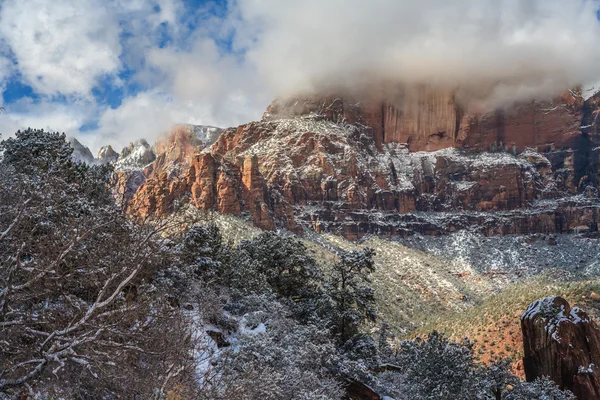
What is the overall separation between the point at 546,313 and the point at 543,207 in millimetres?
175182

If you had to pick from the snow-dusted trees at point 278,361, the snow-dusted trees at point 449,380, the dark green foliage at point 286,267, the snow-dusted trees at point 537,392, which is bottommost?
the snow-dusted trees at point 537,392

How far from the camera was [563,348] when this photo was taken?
3128 centimetres

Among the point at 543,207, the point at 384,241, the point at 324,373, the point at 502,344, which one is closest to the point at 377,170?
the point at 384,241

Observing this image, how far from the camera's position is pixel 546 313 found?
33750mm

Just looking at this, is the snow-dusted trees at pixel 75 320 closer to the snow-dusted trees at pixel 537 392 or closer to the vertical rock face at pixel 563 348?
the snow-dusted trees at pixel 537 392

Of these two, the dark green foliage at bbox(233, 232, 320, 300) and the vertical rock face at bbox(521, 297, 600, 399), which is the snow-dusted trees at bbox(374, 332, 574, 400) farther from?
the dark green foliage at bbox(233, 232, 320, 300)

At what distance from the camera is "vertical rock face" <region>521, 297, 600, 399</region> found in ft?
99.9

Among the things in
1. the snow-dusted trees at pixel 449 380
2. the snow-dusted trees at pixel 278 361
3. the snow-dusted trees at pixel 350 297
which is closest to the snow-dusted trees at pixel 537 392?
the snow-dusted trees at pixel 449 380

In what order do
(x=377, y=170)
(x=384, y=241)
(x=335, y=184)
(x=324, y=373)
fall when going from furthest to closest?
1. (x=377, y=170)
2. (x=335, y=184)
3. (x=384, y=241)
4. (x=324, y=373)

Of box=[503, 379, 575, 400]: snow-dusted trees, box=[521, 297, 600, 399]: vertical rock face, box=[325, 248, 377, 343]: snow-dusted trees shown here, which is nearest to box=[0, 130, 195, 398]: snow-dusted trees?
box=[325, 248, 377, 343]: snow-dusted trees

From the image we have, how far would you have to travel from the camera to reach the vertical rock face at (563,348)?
99.9 ft

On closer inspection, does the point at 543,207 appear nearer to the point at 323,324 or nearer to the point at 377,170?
the point at 377,170

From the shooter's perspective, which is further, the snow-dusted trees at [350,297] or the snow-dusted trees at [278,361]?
the snow-dusted trees at [350,297]

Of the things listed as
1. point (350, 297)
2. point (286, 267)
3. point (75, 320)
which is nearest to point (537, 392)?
point (350, 297)
